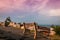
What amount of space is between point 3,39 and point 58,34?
43.1 ft

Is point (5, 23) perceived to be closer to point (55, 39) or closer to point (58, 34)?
point (58, 34)

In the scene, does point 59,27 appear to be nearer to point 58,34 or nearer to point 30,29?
point 58,34

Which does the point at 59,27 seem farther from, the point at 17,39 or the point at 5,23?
the point at 5,23

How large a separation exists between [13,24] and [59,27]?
76.0ft

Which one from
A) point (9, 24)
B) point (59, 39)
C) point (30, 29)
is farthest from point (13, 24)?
point (59, 39)

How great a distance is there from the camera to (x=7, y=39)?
85.0 feet

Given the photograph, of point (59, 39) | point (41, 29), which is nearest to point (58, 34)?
point (59, 39)

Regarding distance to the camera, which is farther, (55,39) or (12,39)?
(55,39)

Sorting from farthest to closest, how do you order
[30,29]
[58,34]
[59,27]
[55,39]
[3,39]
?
[30,29] → [59,27] → [58,34] → [55,39] → [3,39]

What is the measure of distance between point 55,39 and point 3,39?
8816 mm

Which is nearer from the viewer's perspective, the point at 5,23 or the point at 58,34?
the point at 58,34

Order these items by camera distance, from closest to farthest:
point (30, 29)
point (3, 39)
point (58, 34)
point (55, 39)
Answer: point (3, 39)
point (55, 39)
point (58, 34)
point (30, 29)

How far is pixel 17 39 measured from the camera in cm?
2636

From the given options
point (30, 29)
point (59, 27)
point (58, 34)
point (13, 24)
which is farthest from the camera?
point (13, 24)
